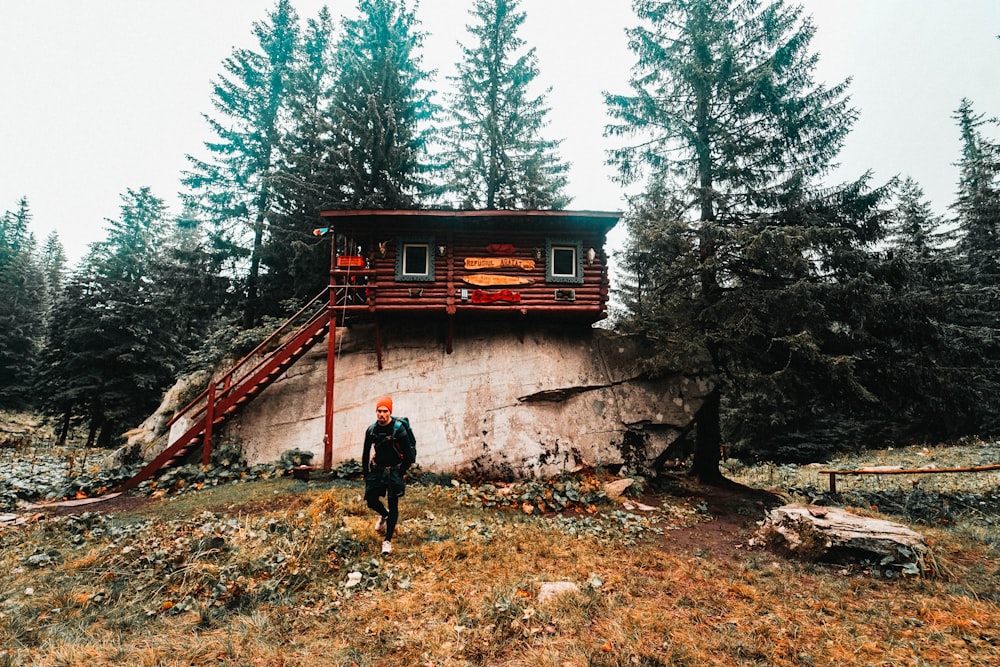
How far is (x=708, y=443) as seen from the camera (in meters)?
14.4

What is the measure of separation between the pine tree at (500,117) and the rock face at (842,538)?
619 inches

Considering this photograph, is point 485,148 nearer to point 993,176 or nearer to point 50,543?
point 50,543

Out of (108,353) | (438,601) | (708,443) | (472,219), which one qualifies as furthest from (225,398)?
(708,443)

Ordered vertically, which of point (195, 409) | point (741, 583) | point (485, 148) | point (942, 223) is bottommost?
point (741, 583)

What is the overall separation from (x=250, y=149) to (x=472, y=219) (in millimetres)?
12624

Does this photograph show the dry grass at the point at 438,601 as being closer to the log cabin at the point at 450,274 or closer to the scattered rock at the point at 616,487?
the scattered rock at the point at 616,487

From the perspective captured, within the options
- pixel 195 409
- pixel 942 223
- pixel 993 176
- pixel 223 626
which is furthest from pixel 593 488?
pixel 993 176

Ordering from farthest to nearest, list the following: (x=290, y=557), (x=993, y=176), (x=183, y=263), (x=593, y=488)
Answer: (x=993, y=176) < (x=183, y=263) < (x=593, y=488) < (x=290, y=557)

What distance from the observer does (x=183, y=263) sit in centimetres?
1941

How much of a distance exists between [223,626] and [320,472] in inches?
307

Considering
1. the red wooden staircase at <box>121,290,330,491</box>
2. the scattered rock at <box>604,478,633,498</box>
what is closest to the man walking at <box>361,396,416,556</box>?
the scattered rock at <box>604,478,633,498</box>

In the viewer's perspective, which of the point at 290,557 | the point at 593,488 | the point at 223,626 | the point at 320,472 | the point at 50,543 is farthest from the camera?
the point at 320,472

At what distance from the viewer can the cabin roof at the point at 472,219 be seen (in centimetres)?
1373

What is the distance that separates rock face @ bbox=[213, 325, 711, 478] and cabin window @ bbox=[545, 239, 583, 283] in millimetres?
1790
